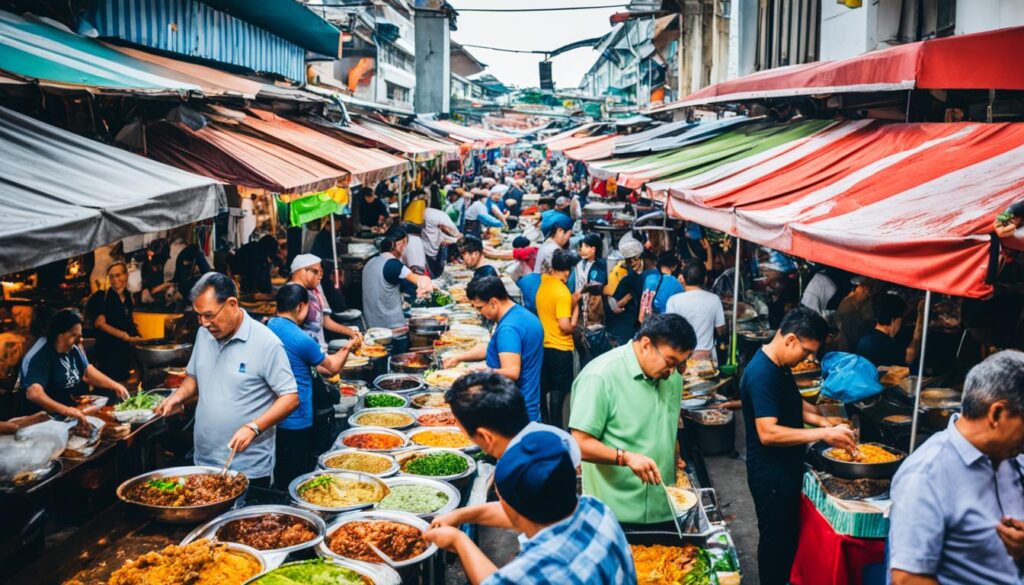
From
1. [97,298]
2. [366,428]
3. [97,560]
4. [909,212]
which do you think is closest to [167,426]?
[366,428]

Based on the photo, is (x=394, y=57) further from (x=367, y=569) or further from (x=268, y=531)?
(x=367, y=569)

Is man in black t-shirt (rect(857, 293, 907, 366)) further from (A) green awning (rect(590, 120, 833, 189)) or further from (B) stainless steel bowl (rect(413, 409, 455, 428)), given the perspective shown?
(B) stainless steel bowl (rect(413, 409, 455, 428))

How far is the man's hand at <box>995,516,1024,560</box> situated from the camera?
2982 millimetres

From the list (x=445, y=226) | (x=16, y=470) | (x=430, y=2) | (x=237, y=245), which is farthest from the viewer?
(x=430, y=2)

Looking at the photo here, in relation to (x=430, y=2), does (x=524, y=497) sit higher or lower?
lower

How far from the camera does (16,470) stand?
4785 mm

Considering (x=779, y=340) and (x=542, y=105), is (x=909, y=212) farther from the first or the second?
(x=542, y=105)

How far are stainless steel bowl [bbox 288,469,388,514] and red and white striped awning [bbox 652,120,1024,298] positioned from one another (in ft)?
9.96

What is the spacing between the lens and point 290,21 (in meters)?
13.3

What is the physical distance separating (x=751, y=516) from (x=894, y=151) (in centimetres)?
328

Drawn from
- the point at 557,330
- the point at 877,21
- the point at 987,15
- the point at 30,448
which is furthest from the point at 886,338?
the point at 30,448

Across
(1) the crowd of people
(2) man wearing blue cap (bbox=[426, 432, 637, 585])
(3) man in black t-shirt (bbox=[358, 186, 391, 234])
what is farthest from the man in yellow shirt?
Answer: (3) man in black t-shirt (bbox=[358, 186, 391, 234])

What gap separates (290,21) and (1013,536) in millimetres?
12985

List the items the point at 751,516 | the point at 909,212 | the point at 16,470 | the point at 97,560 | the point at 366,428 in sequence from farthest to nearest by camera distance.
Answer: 1. the point at 751,516
2. the point at 366,428
3. the point at 16,470
4. the point at 909,212
5. the point at 97,560
